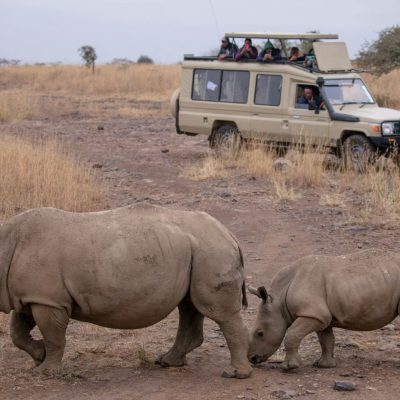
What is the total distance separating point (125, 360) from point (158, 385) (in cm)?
75

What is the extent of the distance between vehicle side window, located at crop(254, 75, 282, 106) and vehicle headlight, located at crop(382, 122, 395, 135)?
2.16 meters

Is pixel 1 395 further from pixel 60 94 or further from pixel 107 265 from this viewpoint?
pixel 60 94

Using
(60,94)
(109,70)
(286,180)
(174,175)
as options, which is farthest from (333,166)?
(109,70)

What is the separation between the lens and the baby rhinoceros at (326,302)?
6734 mm

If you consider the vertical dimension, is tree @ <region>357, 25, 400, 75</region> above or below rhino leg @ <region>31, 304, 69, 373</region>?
above

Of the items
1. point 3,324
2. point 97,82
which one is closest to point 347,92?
point 3,324

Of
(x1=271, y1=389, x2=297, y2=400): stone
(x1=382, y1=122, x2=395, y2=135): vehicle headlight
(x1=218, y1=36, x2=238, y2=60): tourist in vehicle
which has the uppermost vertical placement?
(x1=218, y1=36, x2=238, y2=60): tourist in vehicle

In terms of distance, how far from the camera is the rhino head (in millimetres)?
6969

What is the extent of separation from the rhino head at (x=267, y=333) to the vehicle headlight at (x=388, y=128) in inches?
381

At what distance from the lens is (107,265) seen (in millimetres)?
6340

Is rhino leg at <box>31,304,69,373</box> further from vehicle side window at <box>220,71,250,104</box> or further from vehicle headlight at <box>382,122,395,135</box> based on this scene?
vehicle side window at <box>220,71,250,104</box>

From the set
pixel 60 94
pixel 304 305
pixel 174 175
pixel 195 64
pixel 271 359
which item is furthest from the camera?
pixel 60 94

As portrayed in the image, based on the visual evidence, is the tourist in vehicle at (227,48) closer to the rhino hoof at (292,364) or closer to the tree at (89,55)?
the rhino hoof at (292,364)

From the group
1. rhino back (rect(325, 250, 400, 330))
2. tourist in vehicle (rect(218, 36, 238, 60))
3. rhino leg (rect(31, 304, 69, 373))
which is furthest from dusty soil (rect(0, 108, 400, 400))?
tourist in vehicle (rect(218, 36, 238, 60))
